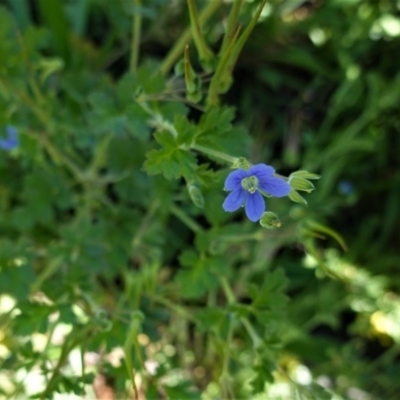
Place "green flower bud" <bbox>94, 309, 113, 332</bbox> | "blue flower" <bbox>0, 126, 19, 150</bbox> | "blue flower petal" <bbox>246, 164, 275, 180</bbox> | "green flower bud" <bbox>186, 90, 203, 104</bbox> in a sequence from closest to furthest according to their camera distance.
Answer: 1. "blue flower petal" <bbox>246, 164, 275, 180</bbox>
2. "green flower bud" <bbox>186, 90, 203, 104</bbox>
3. "green flower bud" <bbox>94, 309, 113, 332</bbox>
4. "blue flower" <bbox>0, 126, 19, 150</bbox>

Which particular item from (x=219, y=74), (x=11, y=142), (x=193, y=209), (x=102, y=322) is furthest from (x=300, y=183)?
(x=11, y=142)

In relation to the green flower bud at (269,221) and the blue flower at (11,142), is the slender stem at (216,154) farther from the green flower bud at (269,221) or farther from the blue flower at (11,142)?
the blue flower at (11,142)

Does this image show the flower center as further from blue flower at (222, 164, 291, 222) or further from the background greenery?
the background greenery

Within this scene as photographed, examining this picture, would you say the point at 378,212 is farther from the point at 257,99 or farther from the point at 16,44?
the point at 16,44

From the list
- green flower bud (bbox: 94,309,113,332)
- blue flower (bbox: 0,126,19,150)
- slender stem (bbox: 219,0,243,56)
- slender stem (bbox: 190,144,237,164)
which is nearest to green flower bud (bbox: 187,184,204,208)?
slender stem (bbox: 190,144,237,164)

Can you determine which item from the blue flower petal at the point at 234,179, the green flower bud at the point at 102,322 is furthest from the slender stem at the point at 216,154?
the green flower bud at the point at 102,322

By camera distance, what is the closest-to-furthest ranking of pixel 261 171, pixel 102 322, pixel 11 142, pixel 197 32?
pixel 261 171 < pixel 197 32 < pixel 102 322 < pixel 11 142

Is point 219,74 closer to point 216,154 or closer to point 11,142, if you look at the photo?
point 216,154
